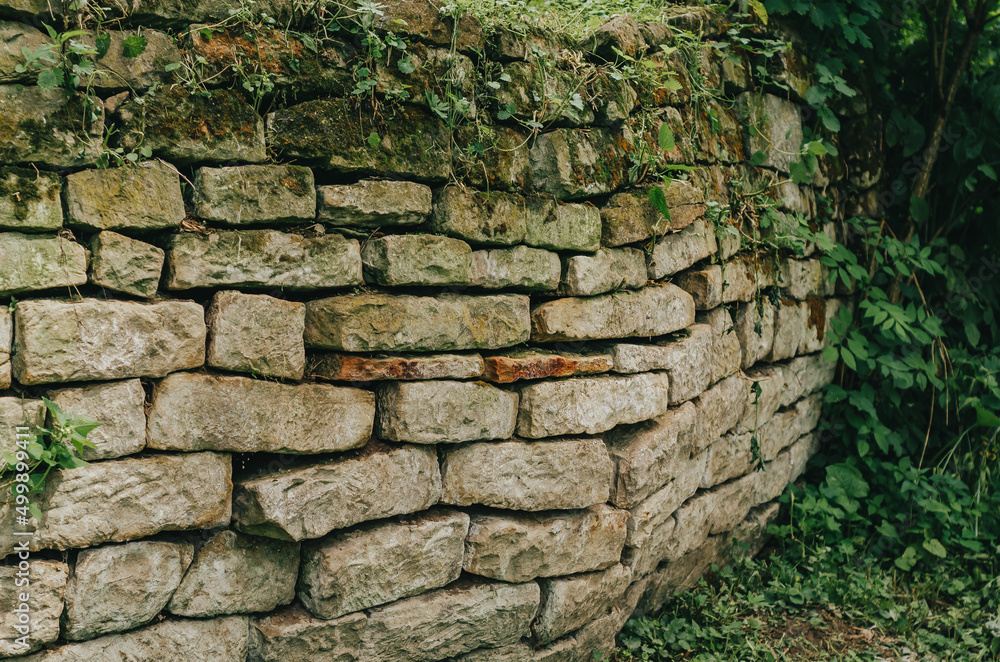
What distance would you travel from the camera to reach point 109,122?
1777mm

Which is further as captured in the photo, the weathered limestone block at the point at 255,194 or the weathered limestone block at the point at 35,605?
the weathered limestone block at the point at 255,194

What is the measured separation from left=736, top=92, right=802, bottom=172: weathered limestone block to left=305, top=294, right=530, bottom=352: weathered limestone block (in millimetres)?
1648

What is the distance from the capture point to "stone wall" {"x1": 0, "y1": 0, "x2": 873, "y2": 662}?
1.74 metres

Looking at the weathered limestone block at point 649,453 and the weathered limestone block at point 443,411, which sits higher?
the weathered limestone block at point 443,411

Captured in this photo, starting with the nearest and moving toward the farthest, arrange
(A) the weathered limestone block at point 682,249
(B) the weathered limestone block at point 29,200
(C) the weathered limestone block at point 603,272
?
(B) the weathered limestone block at point 29,200 < (C) the weathered limestone block at point 603,272 < (A) the weathered limestone block at point 682,249

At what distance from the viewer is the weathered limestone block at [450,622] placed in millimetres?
2209

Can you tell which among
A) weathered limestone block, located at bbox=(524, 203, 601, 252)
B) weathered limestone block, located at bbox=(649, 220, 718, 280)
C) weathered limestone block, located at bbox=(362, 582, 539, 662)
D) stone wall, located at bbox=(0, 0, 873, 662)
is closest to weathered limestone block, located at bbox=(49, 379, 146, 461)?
stone wall, located at bbox=(0, 0, 873, 662)

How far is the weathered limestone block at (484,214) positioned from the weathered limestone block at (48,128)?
91 cm

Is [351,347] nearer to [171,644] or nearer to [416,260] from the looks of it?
[416,260]

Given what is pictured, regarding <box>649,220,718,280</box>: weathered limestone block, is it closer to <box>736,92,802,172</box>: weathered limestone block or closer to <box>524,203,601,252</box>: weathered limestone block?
<box>524,203,601,252</box>: weathered limestone block

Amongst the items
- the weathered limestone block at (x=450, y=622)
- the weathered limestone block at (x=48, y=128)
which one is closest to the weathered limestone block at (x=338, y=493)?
the weathered limestone block at (x=450, y=622)

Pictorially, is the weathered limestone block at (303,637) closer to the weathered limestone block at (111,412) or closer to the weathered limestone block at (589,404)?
the weathered limestone block at (111,412)

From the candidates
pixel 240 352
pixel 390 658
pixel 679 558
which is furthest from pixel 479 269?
pixel 679 558

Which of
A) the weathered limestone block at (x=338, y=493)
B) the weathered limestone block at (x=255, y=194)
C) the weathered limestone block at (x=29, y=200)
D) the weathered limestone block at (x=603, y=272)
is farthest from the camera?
the weathered limestone block at (x=603, y=272)
